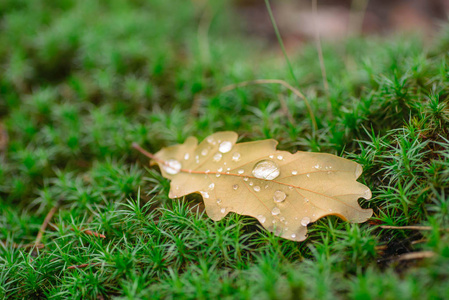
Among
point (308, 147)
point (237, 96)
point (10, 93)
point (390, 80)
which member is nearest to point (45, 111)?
point (10, 93)

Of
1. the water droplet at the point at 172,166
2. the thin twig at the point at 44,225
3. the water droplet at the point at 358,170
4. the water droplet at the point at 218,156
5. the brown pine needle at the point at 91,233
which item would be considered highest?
the water droplet at the point at 358,170

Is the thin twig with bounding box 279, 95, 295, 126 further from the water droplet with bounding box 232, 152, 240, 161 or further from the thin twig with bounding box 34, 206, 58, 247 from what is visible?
the thin twig with bounding box 34, 206, 58, 247

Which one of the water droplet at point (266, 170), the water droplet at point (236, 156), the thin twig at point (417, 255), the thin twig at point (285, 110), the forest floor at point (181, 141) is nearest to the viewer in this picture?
the thin twig at point (417, 255)

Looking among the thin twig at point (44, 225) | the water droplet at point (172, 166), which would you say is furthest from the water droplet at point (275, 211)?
the thin twig at point (44, 225)

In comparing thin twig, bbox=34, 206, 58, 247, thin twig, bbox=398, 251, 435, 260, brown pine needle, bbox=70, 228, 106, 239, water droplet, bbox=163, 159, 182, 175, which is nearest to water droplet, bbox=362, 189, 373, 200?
thin twig, bbox=398, 251, 435, 260

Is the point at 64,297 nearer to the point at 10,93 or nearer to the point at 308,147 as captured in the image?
the point at 308,147

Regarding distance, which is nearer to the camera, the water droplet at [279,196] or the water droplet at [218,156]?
the water droplet at [279,196]

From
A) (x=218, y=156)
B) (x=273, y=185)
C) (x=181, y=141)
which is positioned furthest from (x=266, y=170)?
(x=181, y=141)

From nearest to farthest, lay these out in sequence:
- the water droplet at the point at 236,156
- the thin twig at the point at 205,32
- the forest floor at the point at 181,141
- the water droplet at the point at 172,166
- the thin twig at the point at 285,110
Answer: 1. the forest floor at the point at 181,141
2. the water droplet at the point at 236,156
3. the water droplet at the point at 172,166
4. the thin twig at the point at 285,110
5. the thin twig at the point at 205,32

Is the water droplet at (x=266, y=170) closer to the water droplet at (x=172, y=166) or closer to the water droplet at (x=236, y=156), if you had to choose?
the water droplet at (x=236, y=156)
